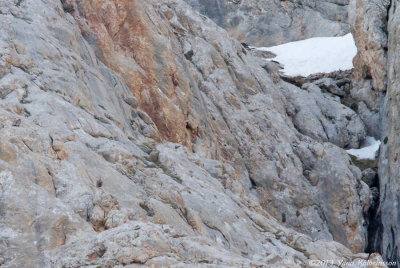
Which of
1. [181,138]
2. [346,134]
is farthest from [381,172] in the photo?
[181,138]

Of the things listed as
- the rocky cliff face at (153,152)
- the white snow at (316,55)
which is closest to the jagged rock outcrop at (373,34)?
the rocky cliff face at (153,152)

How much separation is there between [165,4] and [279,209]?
22687 mm

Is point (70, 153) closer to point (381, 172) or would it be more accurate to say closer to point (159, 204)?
point (159, 204)

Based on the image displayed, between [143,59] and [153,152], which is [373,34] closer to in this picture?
[143,59]

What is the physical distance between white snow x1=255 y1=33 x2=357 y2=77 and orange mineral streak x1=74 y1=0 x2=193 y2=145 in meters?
39.7

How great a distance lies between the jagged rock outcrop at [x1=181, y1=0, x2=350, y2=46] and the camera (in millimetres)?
87938

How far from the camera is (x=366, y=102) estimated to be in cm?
6488

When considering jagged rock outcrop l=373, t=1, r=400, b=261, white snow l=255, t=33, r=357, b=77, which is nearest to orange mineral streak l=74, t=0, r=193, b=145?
jagged rock outcrop l=373, t=1, r=400, b=261

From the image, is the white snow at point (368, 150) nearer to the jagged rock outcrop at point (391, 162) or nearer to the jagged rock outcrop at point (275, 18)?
the jagged rock outcrop at point (391, 162)

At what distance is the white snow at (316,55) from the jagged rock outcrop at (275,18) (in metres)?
2.87

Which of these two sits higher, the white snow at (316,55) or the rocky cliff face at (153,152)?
the rocky cliff face at (153,152)

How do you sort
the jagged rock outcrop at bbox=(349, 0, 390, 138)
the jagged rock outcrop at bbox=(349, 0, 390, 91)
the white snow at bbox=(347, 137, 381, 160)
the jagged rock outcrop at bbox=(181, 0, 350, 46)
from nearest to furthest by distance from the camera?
the jagged rock outcrop at bbox=(349, 0, 390, 91) < the jagged rock outcrop at bbox=(349, 0, 390, 138) < the white snow at bbox=(347, 137, 381, 160) < the jagged rock outcrop at bbox=(181, 0, 350, 46)

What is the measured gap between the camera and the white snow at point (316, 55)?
2987 inches

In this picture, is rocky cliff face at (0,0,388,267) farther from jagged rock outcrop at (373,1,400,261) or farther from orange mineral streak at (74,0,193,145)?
jagged rock outcrop at (373,1,400,261)
